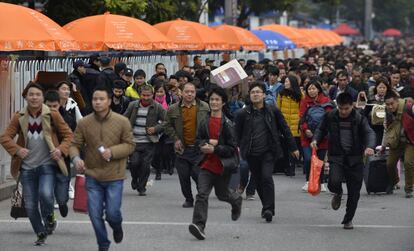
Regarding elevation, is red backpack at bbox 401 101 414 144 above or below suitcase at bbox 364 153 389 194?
above

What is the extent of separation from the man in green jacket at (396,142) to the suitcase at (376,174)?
0.09 m

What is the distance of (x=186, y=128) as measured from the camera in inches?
549

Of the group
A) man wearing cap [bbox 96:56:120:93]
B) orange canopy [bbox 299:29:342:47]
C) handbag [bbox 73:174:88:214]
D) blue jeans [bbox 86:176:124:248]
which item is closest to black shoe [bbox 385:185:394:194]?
man wearing cap [bbox 96:56:120:93]

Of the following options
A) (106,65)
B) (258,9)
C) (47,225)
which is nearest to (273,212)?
(47,225)

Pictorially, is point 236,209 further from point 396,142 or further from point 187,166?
point 396,142

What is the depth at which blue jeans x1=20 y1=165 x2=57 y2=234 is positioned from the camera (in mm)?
10758

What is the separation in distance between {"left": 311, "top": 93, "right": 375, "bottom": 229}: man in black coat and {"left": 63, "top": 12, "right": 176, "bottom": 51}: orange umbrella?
841cm

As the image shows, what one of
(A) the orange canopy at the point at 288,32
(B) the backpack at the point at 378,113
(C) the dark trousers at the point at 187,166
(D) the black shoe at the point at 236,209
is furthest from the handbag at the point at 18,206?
(A) the orange canopy at the point at 288,32

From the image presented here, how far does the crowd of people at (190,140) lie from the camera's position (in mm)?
10125

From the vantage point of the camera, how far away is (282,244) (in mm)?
11188

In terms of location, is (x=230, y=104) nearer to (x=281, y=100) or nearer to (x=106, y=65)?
(x=281, y=100)

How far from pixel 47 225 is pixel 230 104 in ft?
16.7

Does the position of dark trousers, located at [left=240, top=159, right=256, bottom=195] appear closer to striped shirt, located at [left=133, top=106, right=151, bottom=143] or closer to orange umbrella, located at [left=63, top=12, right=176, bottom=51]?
striped shirt, located at [left=133, top=106, right=151, bottom=143]

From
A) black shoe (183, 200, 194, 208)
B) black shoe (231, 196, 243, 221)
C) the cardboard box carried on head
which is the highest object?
the cardboard box carried on head
